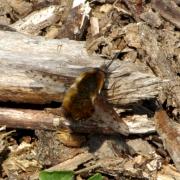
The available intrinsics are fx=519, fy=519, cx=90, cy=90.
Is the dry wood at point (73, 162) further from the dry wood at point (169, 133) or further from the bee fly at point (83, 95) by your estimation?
the dry wood at point (169, 133)

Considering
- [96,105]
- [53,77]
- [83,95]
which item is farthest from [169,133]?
[53,77]

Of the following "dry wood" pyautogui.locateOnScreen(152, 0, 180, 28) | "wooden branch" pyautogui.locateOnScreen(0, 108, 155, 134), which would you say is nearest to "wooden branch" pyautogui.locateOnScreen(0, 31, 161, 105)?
"wooden branch" pyautogui.locateOnScreen(0, 108, 155, 134)

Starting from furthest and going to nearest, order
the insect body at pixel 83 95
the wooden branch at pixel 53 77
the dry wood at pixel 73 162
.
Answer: the dry wood at pixel 73 162, the wooden branch at pixel 53 77, the insect body at pixel 83 95

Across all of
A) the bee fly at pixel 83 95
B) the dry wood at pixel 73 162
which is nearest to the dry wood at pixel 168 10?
the bee fly at pixel 83 95

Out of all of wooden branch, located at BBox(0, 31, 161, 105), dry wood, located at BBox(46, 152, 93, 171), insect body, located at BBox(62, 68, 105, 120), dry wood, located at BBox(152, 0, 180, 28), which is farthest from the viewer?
dry wood, located at BBox(152, 0, 180, 28)

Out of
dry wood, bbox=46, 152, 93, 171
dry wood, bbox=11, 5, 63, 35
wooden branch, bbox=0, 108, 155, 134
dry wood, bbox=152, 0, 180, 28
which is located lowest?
dry wood, bbox=46, 152, 93, 171

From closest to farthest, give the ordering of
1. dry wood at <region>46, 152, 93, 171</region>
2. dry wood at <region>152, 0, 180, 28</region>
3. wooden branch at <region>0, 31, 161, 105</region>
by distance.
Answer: wooden branch at <region>0, 31, 161, 105</region> < dry wood at <region>46, 152, 93, 171</region> < dry wood at <region>152, 0, 180, 28</region>

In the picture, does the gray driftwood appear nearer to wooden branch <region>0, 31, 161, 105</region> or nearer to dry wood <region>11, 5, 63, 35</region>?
wooden branch <region>0, 31, 161, 105</region>
